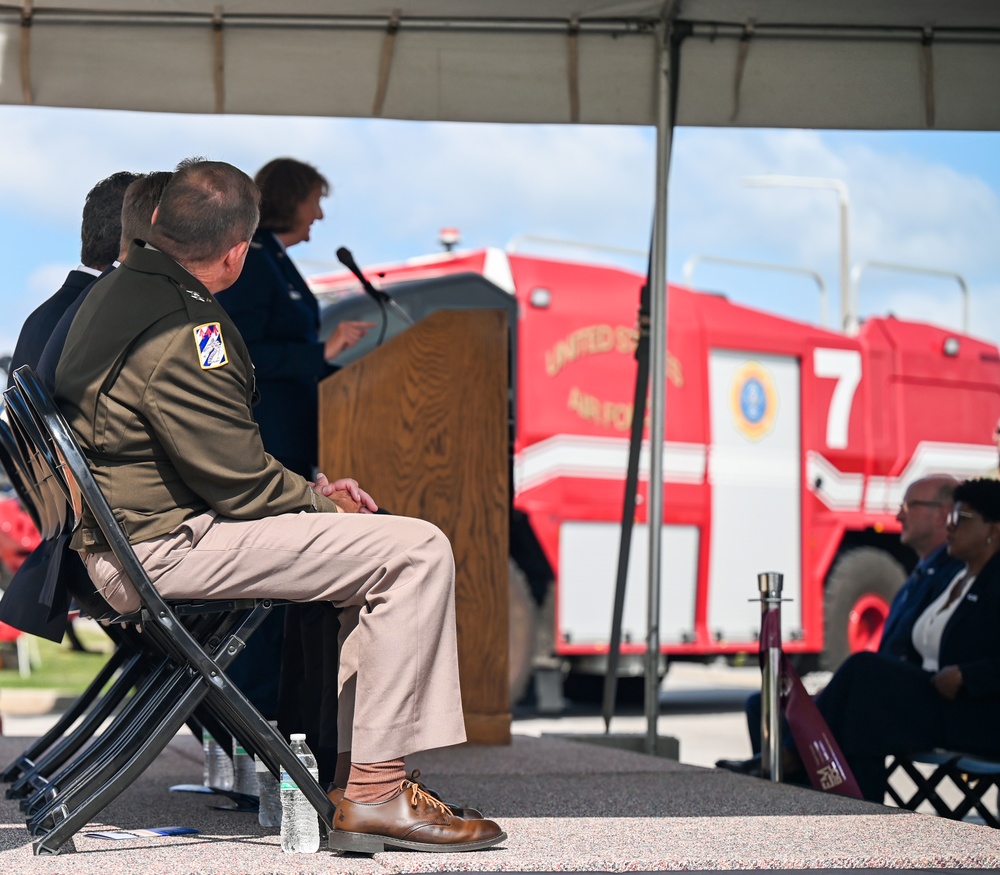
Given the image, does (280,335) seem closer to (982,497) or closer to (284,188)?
(284,188)

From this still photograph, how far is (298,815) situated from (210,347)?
3.12 ft

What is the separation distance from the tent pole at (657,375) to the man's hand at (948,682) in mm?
1015

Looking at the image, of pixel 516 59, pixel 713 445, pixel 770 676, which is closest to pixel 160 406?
pixel 770 676

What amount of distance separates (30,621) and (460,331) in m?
2.35

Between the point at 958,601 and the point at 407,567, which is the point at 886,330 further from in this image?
the point at 407,567

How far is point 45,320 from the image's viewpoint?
361 cm

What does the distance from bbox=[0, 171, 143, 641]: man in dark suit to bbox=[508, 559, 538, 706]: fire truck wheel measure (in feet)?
21.8

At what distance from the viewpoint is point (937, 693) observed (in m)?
4.53

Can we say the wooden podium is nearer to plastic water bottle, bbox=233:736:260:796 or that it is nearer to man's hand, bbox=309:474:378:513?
plastic water bottle, bbox=233:736:260:796

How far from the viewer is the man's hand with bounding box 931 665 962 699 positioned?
446 centimetres

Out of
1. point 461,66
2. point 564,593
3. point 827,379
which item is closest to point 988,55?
point 461,66

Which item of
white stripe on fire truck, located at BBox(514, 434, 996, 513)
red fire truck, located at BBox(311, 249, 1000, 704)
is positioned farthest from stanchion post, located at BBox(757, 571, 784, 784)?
red fire truck, located at BBox(311, 249, 1000, 704)

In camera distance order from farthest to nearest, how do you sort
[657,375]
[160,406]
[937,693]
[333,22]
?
1. [657,375]
2. [333,22]
3. [937,693]
4. [160,406]

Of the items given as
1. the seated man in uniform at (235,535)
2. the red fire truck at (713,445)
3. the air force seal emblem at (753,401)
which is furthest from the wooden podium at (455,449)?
the air force seal emblem at (753,401)
